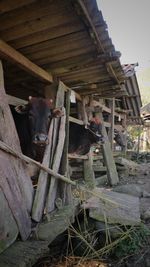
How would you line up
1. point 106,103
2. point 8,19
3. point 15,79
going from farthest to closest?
point 106,103, point 15,79, point 8,19

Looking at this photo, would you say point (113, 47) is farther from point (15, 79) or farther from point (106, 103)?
point (106, 103)

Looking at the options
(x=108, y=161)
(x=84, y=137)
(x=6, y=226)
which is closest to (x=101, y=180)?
(x=108, y=161)

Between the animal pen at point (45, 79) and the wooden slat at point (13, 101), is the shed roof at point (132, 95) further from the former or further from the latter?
the wooden slat at point (13, 101)

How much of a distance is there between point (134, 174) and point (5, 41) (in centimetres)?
809

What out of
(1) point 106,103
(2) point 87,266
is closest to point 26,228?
(2) point 87,266

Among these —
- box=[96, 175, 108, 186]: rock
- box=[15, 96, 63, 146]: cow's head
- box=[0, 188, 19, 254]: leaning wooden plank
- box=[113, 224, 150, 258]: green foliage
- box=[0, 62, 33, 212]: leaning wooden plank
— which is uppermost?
box=[15, 96, 63, 146]: cow's head

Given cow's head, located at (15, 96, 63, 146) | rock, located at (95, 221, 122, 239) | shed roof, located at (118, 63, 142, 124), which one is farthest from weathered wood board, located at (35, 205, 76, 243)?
shed roof, located at (118, 63, 142, 124)

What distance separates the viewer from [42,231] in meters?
3.19

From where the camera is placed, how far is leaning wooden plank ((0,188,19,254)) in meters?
2.59

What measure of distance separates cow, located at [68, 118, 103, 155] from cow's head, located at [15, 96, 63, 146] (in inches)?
116

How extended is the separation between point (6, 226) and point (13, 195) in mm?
393

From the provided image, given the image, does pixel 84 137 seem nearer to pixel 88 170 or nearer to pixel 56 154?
pixel 88 170

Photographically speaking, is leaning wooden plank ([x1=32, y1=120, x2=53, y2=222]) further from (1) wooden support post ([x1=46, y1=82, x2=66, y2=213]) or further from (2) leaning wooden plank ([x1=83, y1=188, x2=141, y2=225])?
(2) leaning wooden plank ([x1=83, y1=188, x2=141, y2=225])

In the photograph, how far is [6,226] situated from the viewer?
267 cm
